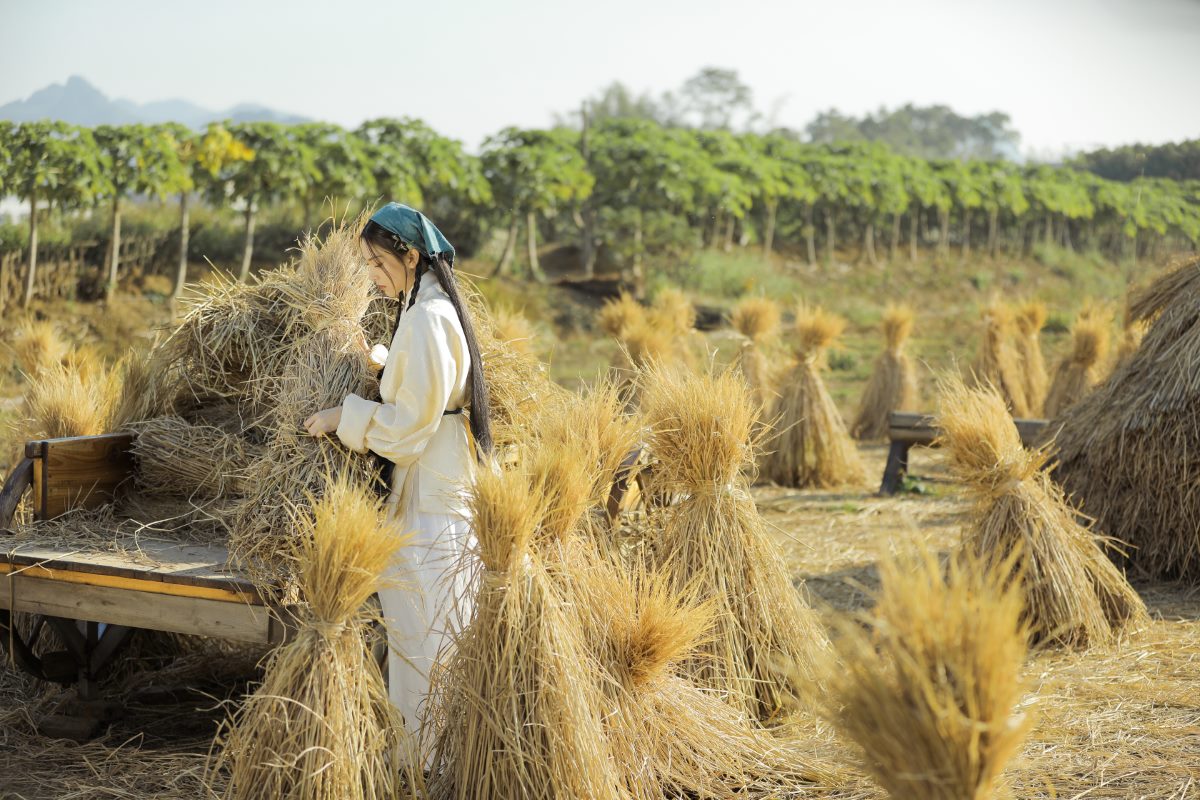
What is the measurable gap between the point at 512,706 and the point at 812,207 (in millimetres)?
28028

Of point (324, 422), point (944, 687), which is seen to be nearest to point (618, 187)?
point (324, 422)

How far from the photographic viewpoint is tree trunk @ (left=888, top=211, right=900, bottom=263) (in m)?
29.1

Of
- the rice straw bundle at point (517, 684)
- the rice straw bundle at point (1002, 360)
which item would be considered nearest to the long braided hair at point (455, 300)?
the rice straw bundle at point (517, 684)

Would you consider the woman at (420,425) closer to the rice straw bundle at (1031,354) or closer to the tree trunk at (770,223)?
the rice straw bundle at (1031,354)

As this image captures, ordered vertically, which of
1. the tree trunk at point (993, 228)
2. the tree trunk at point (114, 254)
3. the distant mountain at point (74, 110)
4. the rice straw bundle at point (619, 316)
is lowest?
the tree trunk at point (114, 254)

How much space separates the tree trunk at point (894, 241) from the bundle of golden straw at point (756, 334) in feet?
67.2

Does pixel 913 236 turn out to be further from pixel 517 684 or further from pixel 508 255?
pixel 517 684

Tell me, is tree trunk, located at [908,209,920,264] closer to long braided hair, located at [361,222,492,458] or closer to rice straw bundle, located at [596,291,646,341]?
rice straw bundle, located at [596,291,646,341]

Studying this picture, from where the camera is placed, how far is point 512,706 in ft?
8.97

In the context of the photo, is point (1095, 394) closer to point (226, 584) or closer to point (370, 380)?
point (370, 380)

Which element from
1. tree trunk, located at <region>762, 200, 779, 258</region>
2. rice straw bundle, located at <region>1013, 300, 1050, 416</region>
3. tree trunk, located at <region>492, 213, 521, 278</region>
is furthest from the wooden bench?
tree trunk, located at <region>762, 200, 779, 258</region>

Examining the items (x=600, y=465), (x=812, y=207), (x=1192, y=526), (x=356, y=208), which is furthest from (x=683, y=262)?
(x=600, y=465)

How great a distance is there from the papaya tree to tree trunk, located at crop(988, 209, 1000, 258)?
24.1 m

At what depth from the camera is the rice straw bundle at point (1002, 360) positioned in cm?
1075
